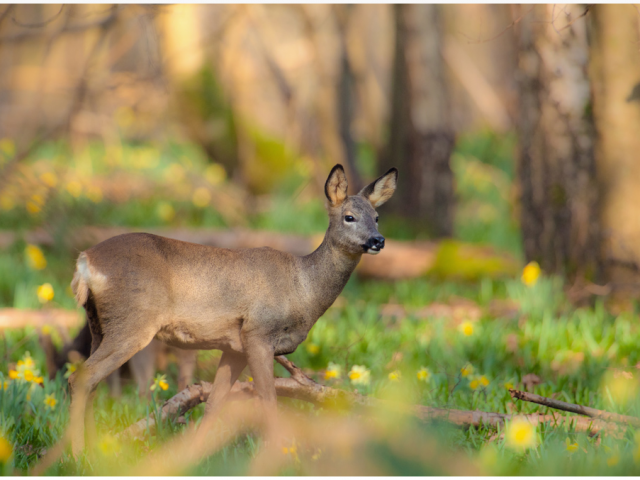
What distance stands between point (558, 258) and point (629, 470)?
3.82 m

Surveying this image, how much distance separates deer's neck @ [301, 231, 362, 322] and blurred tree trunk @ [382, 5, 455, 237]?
6265mm

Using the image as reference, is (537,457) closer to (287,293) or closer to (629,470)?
(629,470)

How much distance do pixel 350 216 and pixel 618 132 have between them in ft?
12.7

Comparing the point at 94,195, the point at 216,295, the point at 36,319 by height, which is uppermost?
the point at 94,195

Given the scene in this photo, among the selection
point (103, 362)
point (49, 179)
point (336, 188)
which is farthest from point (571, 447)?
point (49, 179)

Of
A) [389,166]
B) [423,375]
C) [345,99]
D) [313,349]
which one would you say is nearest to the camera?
[423,375]

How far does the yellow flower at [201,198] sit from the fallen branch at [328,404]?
17.3 ft

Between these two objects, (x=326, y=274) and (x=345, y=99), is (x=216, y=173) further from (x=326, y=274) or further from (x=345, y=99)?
(x=326, y=274)

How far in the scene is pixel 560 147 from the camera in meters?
6.27

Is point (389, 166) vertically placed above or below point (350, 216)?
above

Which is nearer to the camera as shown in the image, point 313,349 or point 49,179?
point 313,349

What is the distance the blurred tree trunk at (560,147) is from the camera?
6141 mm

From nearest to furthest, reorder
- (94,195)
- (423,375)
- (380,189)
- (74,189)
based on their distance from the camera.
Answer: (380,189) → (423,375) → (74,189) → (94,195)

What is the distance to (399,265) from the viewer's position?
810 cm
